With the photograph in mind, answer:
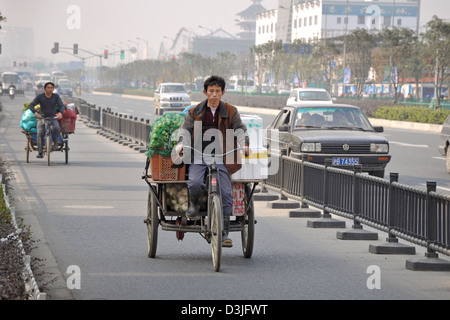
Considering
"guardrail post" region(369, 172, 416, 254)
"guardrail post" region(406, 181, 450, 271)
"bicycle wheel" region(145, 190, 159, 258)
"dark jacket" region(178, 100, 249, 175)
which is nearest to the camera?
"dark jacket" region(178, 100, 249, 175)

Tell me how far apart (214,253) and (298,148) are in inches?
358

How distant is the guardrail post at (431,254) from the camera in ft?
30.5

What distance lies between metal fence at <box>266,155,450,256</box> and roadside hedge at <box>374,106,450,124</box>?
28.9m

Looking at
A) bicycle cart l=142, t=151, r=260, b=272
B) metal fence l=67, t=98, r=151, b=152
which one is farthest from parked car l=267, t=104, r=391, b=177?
bicycle cart l=142, t=151, r=260, b=272

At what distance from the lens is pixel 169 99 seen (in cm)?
5641

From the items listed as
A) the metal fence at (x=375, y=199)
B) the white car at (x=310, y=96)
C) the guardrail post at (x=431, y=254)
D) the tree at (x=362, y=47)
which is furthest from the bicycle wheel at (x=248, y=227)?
the tree at (x=362, y=47)

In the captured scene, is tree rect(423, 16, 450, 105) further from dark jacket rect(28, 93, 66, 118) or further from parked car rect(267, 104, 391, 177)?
dark jacket rect(28, 93, 66, 118)

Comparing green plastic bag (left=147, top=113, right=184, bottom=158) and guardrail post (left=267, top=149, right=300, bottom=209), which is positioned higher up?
green plastic bag (left=147, top=113, right=184, bottom=158)

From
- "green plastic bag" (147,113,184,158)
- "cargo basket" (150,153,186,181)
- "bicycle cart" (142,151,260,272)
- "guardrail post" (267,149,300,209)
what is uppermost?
"green plastic bag" (147,113,184,158)

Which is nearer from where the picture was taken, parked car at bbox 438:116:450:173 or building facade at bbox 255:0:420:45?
parked car at bbox 438:116:450:173

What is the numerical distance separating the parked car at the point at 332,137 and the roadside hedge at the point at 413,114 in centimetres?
2374

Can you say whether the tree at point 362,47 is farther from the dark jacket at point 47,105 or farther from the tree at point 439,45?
the dark jacket at point 47,105

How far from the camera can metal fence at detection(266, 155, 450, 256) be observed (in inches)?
370
